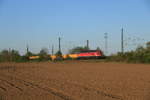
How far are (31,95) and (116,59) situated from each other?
2093 inches

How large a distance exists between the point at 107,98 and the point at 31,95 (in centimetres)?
330

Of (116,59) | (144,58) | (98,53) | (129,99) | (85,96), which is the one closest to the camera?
(129,99)

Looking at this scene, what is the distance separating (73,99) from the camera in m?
10.2

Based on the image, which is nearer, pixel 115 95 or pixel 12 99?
pixel 12 99

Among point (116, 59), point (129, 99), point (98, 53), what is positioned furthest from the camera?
point (98, 53)

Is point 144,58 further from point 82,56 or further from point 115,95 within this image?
point 115,95

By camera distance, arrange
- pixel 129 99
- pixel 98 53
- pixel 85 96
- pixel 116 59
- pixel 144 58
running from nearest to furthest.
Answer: pixel 129 99 < pixel 85 96 < pixel 144 58 < pixel 116 59 < pixel 98 53

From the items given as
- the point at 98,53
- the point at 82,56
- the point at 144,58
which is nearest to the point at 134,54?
the point at 144,58

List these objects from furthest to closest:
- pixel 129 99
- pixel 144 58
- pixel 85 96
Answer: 1. pixel 144 58
2. pixel 85 96
3. pixel 129 99

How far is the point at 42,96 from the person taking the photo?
11.1m

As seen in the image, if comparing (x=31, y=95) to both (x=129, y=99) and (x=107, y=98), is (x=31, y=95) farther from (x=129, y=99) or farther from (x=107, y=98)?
(x=129, y=99)

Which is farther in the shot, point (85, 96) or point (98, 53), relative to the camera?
point (98, 53)

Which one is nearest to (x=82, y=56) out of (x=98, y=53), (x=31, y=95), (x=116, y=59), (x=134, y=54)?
(x=98, y=53)

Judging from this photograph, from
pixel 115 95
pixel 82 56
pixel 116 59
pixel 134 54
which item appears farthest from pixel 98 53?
pixel 115 95
